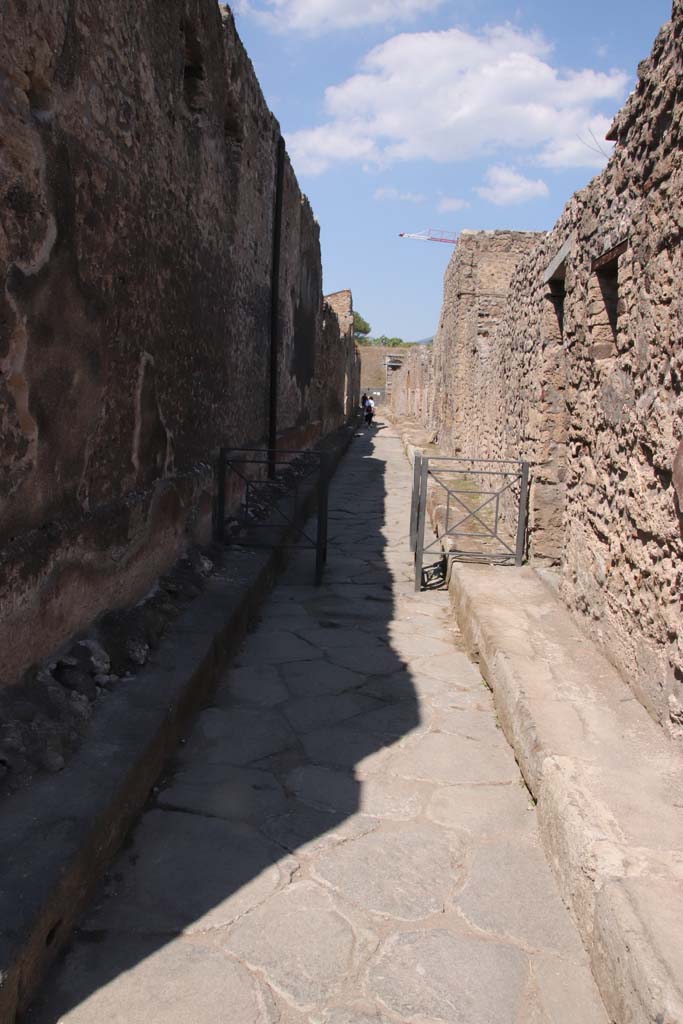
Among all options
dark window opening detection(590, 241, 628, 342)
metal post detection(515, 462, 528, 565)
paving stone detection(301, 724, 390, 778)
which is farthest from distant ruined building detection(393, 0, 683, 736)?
paving stone detection(301, 724, 390, 778)

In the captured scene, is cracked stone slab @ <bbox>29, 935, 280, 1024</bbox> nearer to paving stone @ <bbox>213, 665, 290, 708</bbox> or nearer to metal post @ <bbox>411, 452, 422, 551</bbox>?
paving stone @ <bbox>213, 665, 290, 708</bbox>

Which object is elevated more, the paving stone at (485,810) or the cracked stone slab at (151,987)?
the cracked stone slab at (151,987)

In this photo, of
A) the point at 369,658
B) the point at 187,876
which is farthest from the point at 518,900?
the point at 369,658

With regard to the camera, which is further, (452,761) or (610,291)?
(610,291)

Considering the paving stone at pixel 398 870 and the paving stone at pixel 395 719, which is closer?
the paving stone at pixel 398 870

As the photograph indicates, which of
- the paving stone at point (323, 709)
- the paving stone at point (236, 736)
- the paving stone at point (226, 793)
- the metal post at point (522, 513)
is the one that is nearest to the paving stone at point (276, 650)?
the paving stone at point (323, 709)

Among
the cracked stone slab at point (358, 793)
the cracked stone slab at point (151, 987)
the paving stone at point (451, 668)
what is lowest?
the paving stone at point (451, 668)

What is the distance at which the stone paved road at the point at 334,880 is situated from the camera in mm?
1859

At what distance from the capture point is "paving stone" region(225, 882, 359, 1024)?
6.24 ft

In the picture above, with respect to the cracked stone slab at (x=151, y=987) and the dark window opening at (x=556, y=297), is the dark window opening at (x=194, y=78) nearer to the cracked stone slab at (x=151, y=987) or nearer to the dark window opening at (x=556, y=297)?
the dark window opening at (x=556, y=297)

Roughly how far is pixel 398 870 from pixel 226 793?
71 centimetres

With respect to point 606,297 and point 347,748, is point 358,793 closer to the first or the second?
point 347,748

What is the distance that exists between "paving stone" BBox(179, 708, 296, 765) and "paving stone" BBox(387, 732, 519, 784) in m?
0.49

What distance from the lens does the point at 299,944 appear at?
2.04 metres
